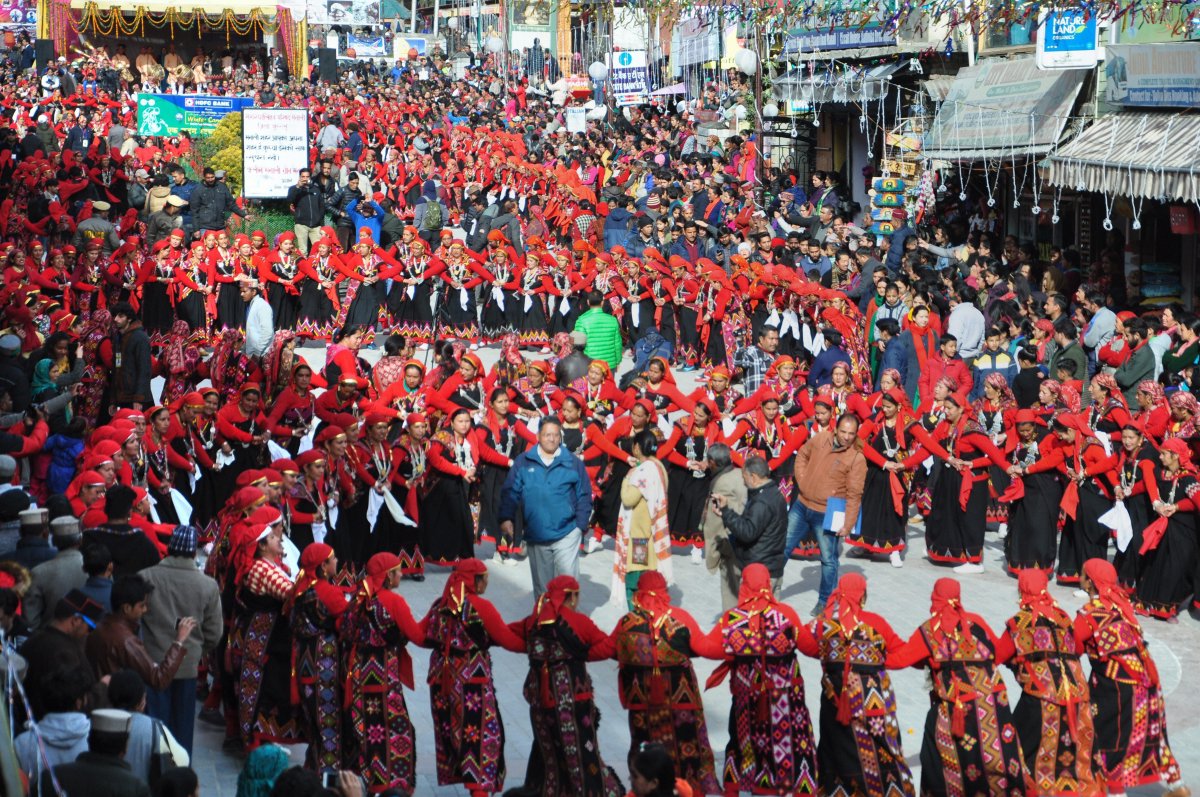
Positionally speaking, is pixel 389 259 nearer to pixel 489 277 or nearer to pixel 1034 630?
pixel 489 277

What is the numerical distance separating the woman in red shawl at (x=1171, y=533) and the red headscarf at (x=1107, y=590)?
356 centimetres

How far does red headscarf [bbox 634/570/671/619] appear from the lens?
816cm

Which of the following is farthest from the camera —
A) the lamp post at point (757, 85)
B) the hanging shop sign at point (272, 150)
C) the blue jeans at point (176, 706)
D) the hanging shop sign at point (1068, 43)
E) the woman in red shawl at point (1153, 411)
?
the lamp post at point (757, 85)

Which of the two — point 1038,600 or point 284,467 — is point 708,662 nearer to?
point 284,467

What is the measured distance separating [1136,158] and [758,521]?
34.2 feet

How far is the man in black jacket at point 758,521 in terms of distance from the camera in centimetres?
1041

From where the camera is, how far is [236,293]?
21.4 m

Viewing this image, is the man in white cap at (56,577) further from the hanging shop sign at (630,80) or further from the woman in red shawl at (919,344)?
the hanging shop sign at (630,80)

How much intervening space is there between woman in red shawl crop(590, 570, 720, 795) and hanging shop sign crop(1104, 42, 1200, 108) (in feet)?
42.1

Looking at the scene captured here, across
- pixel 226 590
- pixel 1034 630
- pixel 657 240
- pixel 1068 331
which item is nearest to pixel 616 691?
pixel 226 590

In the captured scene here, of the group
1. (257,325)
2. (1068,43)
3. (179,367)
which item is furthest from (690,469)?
(1068,43)

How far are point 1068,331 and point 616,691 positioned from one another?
7.19 m

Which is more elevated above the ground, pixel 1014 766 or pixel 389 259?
pixel 389 259

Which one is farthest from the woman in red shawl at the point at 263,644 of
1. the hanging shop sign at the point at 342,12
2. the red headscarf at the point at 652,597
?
the hanging shop sign at the point at 342,12
